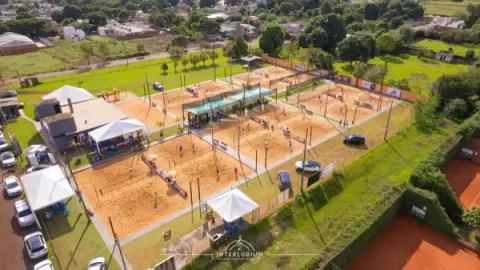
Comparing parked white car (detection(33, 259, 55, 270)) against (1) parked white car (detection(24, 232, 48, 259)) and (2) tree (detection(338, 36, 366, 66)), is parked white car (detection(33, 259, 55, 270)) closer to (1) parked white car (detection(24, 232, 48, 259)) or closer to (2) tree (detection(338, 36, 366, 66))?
(1) parked white car (detection(24, 232, 48, 259))

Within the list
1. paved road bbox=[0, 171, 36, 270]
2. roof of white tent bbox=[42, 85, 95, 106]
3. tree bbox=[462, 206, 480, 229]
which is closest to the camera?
paved road bbox=[0, 171, 36, 270]

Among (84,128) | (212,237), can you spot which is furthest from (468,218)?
(84,128)

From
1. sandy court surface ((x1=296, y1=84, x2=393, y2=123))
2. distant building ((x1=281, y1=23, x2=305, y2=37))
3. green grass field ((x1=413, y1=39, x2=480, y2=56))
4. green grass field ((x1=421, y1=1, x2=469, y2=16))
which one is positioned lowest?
sandy court surface ((x1=296, y1=84, x2=393, y2=123))

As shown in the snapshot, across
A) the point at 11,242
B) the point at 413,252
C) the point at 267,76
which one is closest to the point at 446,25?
the point at 267,76

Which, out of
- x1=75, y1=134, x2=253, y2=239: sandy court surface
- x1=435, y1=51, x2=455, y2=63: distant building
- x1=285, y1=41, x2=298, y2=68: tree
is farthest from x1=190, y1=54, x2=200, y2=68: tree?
x1=435, y1=51, x2=455, y2=63: distant building

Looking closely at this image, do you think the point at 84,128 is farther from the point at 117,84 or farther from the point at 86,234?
the point at 117,84

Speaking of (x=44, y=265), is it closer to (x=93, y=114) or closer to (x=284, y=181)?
(x=284, y=181)

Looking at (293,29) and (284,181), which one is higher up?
(293,29)
